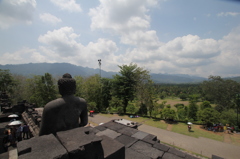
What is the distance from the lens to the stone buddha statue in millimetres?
2393

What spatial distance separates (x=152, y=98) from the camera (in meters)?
19.6

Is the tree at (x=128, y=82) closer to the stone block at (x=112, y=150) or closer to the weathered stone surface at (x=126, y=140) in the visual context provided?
the weathered stone surface at (x=126, y=140)

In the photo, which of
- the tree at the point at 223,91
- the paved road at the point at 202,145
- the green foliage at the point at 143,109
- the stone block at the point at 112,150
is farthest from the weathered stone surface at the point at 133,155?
the tree at the point at 223,91

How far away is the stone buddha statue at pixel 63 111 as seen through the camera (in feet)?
7.85

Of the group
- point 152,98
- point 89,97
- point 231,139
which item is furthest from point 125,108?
point 231,139

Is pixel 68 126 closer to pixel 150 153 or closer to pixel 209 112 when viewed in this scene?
pixel 150 153

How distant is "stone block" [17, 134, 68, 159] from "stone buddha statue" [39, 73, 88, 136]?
31 cm

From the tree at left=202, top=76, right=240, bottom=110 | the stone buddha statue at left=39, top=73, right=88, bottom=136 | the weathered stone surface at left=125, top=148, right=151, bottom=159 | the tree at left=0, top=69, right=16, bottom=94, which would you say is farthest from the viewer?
the tree at left=202, top=76, right=240, bottom=110

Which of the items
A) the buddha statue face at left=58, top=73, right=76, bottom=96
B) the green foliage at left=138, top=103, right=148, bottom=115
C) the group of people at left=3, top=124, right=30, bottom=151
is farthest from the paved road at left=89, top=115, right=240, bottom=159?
the buddha statue face at left=58, top=73, right=76, bottom=96

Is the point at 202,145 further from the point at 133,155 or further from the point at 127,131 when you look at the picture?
the point at 133,155

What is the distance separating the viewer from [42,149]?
1863mm

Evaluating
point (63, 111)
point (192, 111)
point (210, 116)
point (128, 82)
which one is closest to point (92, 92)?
point (128, 82)

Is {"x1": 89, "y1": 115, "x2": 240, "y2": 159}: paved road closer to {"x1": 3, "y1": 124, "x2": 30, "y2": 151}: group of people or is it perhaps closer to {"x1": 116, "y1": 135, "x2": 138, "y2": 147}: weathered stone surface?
{"x1": 116, "y1": 135, "x2": 138, "y2": 147}: weathered stone surface

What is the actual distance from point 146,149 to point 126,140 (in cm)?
96
